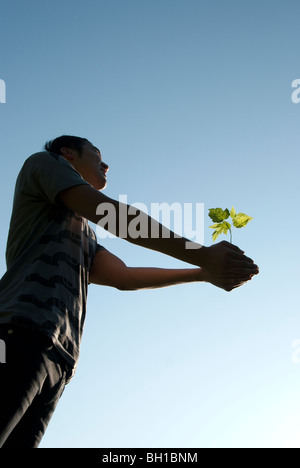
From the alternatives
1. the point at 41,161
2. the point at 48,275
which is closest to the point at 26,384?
the point at 48,275

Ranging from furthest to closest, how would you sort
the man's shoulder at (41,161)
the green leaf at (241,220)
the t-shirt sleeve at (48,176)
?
the green leaf at (241,220) < the man's shoulder at (41,161) < the t-shirt sleeve at (48,176)

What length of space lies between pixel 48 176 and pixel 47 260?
1.46 ft

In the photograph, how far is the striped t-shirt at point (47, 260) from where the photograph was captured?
2244 millimetres

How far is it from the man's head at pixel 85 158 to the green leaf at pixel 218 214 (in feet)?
2.66

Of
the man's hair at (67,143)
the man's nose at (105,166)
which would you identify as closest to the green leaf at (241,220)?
the man's nose at (105,166)

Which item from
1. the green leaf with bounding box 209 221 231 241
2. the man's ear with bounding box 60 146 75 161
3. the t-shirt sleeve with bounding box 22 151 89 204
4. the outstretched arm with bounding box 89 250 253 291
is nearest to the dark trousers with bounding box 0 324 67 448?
the t-shirt sleeve with bounding box 22 151 89 204

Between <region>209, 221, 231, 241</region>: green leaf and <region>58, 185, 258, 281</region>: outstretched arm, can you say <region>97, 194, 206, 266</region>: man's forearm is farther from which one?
<region>209, 221, 231, 241</region>: green leaf

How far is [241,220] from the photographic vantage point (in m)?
3.02

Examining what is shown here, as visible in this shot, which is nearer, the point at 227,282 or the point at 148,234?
the point at 148,234

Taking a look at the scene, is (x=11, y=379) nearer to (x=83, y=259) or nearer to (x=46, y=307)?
(x=46, y=307)

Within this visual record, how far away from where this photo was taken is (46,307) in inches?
89.2

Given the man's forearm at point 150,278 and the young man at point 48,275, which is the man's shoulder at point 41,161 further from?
the man's forearm at point 150,278

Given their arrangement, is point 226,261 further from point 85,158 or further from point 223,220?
point 85,158
